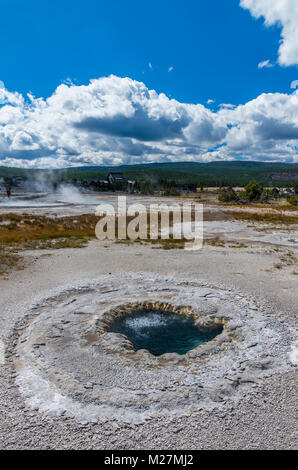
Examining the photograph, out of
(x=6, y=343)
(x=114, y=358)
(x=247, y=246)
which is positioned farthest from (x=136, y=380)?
(x=247, y=246)

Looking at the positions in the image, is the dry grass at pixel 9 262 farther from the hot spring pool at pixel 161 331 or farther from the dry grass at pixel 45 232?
the hot spring pool at pixel 161 331

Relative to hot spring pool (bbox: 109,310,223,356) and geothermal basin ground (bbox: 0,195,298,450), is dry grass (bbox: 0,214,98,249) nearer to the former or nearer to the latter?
geothermal basin ground (bbox: 0,195,298,450)

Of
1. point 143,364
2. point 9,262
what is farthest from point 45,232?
point 143,364

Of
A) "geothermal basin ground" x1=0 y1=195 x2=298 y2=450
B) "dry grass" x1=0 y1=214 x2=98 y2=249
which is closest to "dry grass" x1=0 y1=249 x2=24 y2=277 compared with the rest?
"geothermal basin ground" x1=0 y1=195 x2=298 y2=450

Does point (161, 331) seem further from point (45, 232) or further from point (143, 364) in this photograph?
point (45, 232)

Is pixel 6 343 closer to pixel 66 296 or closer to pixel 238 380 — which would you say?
pixel 66 296
